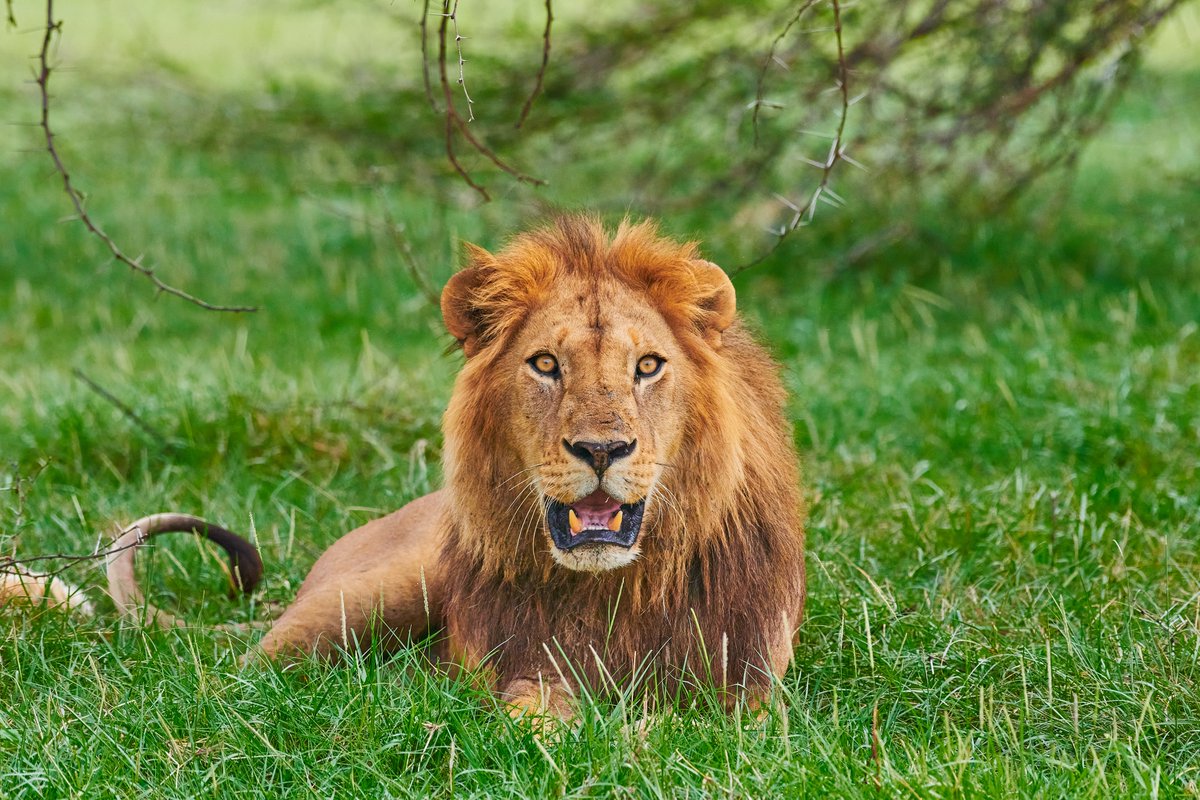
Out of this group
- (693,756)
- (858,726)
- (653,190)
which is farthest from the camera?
(653,190)

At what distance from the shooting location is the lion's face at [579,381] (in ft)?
10.5

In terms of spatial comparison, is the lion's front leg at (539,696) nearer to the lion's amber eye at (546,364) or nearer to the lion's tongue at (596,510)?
the lion's tongue at (596,510)

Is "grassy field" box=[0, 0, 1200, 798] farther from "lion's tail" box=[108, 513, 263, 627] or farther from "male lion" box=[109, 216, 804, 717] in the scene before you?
"male lion" box=[109, 216, 804, 717]

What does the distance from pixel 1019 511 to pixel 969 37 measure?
3.61m

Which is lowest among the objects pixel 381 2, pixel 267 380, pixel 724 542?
pixel 267 380

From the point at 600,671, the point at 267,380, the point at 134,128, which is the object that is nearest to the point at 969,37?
the point at 267,380

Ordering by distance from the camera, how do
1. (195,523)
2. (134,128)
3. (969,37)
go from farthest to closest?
(134,128)
(969,37)
(195,523)

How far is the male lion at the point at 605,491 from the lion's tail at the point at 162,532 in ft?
3.25

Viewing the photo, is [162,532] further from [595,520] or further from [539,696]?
[595,520]

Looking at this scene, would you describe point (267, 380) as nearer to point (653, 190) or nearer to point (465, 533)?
point (465, 533)

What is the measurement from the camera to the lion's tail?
432 centimetres

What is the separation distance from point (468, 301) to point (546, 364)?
0.30 metres

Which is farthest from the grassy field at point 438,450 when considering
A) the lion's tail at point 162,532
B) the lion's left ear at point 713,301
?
the lion's left ear at point 713,301

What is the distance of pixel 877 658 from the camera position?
12.3ft
